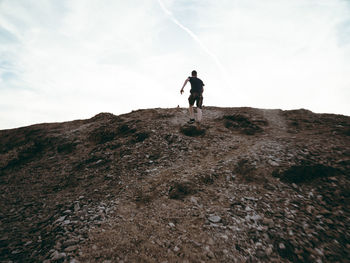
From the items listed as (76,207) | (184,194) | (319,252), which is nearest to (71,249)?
(76,207)

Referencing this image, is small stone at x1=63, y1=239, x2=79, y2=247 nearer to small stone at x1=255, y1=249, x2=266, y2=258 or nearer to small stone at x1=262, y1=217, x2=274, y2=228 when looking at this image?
small stone at x1=255, y1=249, x2=266, y2=258

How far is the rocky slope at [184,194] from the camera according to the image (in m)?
4.98

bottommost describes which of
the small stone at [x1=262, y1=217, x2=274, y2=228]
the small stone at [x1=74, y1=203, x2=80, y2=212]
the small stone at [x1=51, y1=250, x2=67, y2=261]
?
the small stone at [x1=51, y1=250, x2=67, y2=261]

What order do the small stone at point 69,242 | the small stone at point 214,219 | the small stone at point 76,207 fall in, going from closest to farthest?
the small stone at point 69,242 < the small stone at point 214,219 < the small stone at point 76,207

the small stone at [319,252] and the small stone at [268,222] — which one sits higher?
the small stone at [268,222]

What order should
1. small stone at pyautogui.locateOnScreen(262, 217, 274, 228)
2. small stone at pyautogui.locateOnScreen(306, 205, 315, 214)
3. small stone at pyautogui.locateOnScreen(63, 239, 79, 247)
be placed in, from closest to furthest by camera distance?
1. small stone at pyautogui.locateOnScreen(63, 239, 79, 247)
2. small stone at pyautogui.locateOnScreen(262, 217, 274, 228)
3. small stone at pyautogui.locateOnScreen(306, 205, 315, 214)

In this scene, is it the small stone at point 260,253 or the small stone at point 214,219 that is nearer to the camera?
the small stone at point 260,253

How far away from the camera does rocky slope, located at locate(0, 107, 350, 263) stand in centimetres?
498

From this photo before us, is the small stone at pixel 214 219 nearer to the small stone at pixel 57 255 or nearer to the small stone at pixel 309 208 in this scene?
the small stone at pixel 309 208

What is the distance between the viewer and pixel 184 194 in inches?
279

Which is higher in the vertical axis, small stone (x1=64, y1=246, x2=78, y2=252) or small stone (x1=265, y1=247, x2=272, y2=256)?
small stone (x1=265, y1=247, x2=272, y2=256)

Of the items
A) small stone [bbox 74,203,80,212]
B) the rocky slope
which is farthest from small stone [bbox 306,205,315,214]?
small stone [bbox 74,203,80,212]

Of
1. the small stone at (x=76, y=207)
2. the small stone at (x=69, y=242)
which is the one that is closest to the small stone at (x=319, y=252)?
the small stone at (x=69, y=242)

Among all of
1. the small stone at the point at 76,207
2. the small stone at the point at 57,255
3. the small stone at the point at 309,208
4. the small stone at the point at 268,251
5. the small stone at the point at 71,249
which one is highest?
the small stone at the point at 309,208
